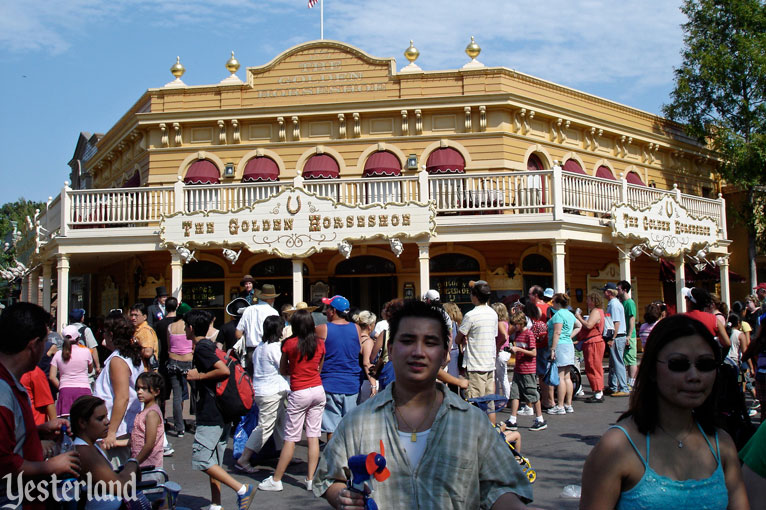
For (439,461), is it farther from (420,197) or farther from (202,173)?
(202,173)

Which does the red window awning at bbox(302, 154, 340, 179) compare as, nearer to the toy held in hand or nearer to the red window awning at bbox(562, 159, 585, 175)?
the red window awning at bbox(562, 159, 585, 175)

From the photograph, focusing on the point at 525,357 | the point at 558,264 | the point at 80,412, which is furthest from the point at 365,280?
the point at 80,412

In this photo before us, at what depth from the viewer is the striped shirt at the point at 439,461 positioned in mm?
2764

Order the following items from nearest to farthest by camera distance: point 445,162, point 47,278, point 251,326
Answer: point 251,326 → point 47,278 → point 445,162

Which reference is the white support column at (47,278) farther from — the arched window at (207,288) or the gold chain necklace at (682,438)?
the gold chain necklace at (682,438)

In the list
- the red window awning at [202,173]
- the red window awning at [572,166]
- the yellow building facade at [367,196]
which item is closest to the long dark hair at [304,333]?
the yellow building facade at [367,196]

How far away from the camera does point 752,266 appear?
27.4 metres

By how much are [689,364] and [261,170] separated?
→ 773 inches

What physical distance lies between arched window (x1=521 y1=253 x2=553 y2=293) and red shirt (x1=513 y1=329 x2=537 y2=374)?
10.7 metres

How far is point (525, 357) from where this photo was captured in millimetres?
9719

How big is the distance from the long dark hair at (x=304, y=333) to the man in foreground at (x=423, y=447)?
13.6 ft

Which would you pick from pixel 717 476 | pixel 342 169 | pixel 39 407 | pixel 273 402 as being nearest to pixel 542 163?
pixel 342 169

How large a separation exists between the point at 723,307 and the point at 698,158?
1903 centimetres

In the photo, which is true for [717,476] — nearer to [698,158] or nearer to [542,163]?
[542,163]
